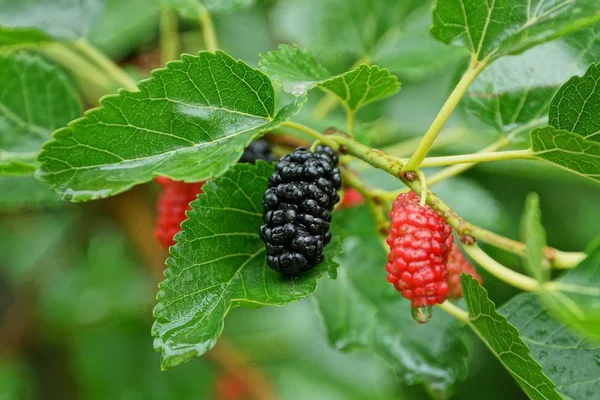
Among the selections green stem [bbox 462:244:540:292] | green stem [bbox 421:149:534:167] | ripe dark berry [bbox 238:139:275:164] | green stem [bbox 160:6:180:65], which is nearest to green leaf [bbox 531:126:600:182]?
green stem [bbox 421:149:534:167]

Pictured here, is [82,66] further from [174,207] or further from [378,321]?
[378,321]

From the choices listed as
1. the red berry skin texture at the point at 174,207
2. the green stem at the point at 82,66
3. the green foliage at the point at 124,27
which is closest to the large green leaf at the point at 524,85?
the red berry skin texture at the point at 174,207

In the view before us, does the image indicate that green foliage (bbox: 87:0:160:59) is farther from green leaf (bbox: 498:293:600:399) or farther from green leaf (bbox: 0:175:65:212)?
green leaf (bbox: 498:293:600:399)

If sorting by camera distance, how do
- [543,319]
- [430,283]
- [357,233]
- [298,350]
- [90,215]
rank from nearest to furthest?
[430,283], [543,319], [357,233], [90,215], [298,350]

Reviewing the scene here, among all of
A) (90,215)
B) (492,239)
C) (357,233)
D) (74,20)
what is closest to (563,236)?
(357,233)

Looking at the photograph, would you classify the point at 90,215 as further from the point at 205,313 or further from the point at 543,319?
the point at 543,319
